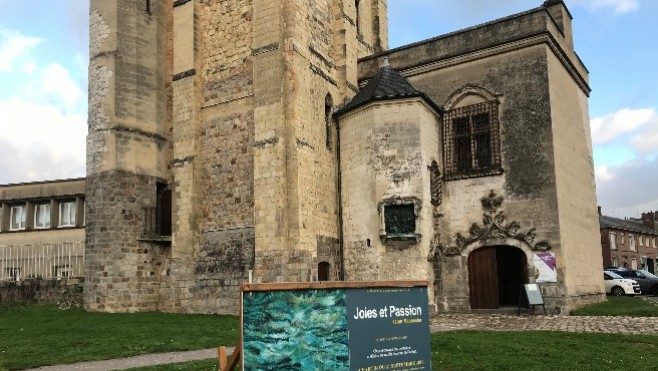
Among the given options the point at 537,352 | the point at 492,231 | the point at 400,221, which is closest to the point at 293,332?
the point at 537,352

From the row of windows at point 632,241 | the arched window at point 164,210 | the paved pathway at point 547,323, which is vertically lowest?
the paved pathway at point 547,323

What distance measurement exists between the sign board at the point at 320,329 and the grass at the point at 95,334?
609cm

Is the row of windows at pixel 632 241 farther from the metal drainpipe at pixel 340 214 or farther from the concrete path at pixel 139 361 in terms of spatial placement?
the concrete path at pixel 139 361

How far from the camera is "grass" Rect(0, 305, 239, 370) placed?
35.8 feet

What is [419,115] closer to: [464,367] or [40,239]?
[464,367]

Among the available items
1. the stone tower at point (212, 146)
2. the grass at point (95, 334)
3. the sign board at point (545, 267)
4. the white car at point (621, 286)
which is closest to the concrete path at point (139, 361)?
the grass at point (95, 334)

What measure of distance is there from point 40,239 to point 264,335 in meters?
24.2

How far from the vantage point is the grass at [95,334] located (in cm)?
1091

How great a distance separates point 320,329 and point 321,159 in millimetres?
13907

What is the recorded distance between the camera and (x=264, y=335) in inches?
229

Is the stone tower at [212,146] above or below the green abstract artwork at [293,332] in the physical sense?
above

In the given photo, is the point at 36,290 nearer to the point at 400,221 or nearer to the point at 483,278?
the point at 400,221

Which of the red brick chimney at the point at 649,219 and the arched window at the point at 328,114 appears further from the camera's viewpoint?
the red brick chimney at the point at 649,219

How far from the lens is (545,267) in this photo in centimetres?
1788
